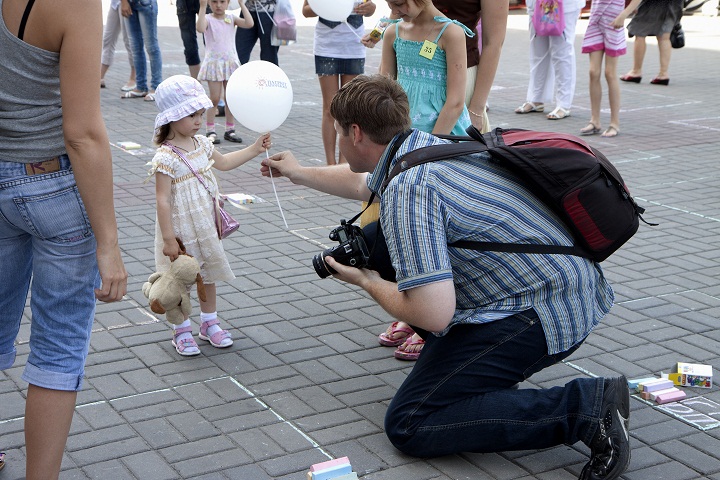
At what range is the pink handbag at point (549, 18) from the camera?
391 inches

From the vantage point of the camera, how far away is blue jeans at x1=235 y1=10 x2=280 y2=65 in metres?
9.38

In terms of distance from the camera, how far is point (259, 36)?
31.2 feet

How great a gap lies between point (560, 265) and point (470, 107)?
1602mm

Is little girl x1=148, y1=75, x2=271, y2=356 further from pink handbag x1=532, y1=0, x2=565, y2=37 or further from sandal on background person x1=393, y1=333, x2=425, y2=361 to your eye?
pink handbag x1=532, y1=0, x2=565, y2=37

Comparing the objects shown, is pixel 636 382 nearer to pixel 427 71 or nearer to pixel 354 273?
pixel 354 273

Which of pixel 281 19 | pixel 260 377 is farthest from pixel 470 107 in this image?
pixel 281 19

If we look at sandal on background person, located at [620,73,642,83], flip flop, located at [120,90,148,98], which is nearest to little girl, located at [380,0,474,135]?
flip flop, located at [120,90,148,98]

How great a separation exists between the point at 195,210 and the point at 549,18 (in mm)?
6788

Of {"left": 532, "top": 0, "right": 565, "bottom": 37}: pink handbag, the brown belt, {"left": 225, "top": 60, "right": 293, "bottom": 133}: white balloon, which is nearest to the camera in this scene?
the brown belt

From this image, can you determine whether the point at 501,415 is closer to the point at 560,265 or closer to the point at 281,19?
the point at 560,265

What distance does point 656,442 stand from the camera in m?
3.57

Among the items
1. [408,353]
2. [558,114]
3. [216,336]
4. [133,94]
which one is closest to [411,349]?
[408,353]


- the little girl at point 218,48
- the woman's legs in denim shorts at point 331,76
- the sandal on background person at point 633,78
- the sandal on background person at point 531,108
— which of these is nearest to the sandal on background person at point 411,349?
the woman's legs in denim shorts at point 331,76

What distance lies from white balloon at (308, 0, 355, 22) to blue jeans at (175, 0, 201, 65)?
3.25m
